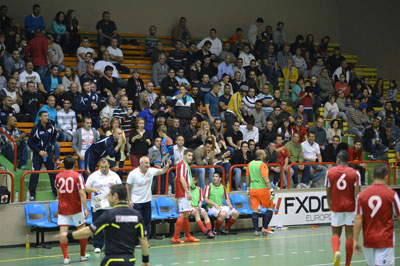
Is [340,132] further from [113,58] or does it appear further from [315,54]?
[113,58]

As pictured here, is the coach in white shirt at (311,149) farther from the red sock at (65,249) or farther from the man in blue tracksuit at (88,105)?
the red sock at (65,249)

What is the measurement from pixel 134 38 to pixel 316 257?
13474 mm

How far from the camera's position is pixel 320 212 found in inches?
755

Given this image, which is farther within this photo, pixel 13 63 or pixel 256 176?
pixel 13 63

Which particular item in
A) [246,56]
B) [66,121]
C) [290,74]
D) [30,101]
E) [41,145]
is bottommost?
[41,145]

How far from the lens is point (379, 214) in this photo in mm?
8438

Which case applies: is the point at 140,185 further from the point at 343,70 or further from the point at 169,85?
the point at 343,70


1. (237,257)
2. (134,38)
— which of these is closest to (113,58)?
(134,38)

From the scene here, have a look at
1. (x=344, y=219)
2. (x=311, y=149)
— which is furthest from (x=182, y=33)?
(x=344, y=219)

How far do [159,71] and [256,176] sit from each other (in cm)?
649

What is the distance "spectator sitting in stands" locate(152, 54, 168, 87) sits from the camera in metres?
21.3

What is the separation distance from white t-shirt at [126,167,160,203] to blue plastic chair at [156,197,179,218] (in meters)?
1.96

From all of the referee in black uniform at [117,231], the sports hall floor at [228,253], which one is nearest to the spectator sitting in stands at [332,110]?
the sports hall floor at [228,253]

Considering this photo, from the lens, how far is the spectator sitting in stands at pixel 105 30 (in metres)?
21.4
